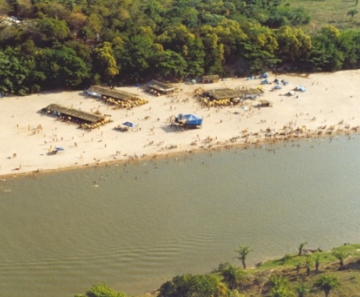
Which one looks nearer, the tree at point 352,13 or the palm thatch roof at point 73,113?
the palm thatch roof at point 73,113

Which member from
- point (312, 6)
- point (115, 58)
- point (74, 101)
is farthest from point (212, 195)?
point (312, 6)

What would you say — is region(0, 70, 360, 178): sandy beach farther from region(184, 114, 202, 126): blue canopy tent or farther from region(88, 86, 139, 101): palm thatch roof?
region(88, 86, 139, 101): palm thatch roof

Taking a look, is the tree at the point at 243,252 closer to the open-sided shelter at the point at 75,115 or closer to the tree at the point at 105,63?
the open-sided shelter at the point at 75,115

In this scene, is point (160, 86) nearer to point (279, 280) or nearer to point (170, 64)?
point (170, 64)

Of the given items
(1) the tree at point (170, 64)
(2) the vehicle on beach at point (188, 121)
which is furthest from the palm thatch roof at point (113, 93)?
(2) the vehicle on beach at point (188, 121)

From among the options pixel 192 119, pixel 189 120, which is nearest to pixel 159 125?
pixel 189 120

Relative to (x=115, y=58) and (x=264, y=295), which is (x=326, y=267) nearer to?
(x=264, y=295)
